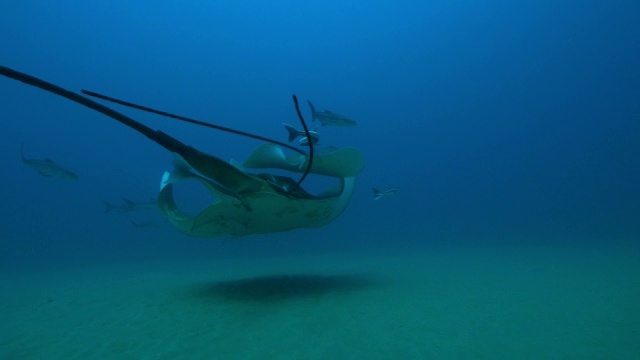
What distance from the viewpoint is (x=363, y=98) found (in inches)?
2135

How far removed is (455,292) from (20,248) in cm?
3744

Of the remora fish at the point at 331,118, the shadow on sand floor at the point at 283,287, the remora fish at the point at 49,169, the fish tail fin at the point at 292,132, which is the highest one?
the remora fish at the point at 331,118

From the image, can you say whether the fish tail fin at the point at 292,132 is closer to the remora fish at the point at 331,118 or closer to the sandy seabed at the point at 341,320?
the remora fish at the point at 331,118

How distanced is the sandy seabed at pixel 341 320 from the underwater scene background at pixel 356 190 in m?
0.03

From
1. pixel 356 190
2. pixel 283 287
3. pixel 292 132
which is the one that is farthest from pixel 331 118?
pixel 356 190

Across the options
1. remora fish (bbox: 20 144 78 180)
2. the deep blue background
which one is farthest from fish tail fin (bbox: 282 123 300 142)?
the deep blue background

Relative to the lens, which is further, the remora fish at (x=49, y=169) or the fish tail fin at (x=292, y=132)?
the remora fish at (x=49, y=169)

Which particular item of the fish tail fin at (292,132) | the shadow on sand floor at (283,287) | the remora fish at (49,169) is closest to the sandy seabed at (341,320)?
the shadow on sand floor at (283,287)

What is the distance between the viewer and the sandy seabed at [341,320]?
3.09m

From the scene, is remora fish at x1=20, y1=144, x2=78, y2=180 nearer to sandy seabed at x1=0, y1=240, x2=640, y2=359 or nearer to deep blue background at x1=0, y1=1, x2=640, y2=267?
sandy seabed at x1=0, y1=240, x2=640, y2=359

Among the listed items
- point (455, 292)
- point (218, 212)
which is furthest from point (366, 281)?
point (218, 212)

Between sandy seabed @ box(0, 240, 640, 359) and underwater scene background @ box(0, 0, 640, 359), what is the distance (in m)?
0.03

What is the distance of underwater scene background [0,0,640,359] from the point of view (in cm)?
364

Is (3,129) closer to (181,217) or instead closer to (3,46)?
(3,46)
